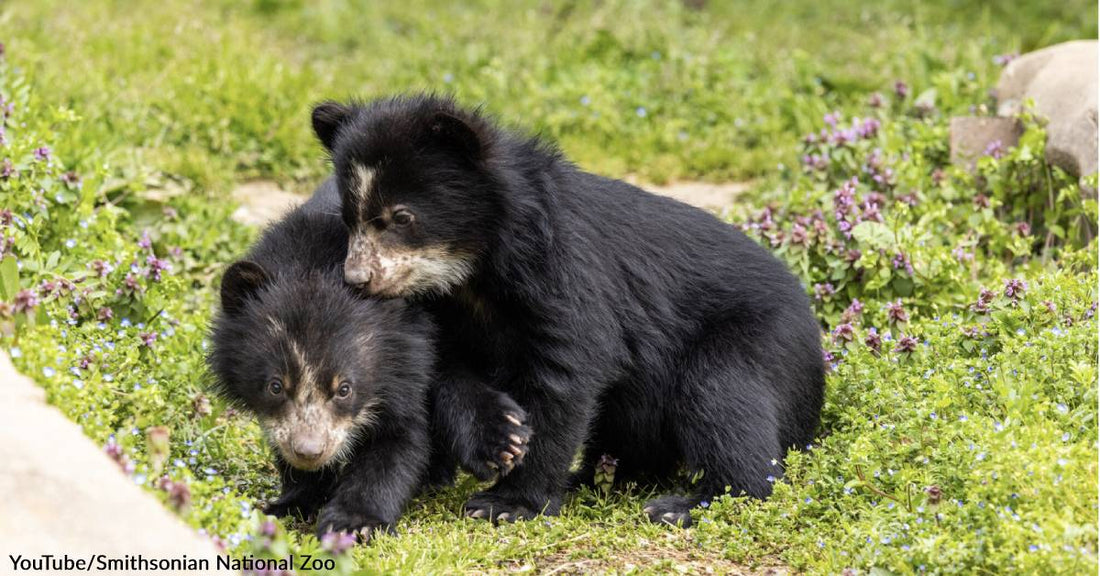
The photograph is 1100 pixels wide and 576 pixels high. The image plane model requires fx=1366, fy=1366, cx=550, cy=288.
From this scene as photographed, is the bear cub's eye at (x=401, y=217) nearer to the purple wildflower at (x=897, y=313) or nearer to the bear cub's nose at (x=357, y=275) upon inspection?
the bear cub's nose at (x=357, y=275)

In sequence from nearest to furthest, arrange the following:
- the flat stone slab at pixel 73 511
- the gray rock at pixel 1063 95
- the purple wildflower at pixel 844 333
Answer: the flat stone slab at pixel 73 511, the purple wildflower at pixel 844 333, the gray rock at pixel 1063 95

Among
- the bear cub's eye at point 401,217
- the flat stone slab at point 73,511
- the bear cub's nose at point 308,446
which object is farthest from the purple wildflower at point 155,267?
the flat stone slab at point 73,511

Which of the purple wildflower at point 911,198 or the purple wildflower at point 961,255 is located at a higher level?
the purple wildflower at point 911,198

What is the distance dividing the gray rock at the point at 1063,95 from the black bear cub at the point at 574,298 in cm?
224

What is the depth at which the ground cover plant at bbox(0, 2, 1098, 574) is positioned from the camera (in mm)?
4590

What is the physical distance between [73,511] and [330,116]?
2377mm

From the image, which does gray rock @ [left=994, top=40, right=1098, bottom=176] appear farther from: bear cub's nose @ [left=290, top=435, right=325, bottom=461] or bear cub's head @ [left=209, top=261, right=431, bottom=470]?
bear cub's nose @ [left=290, top=435, right=325, bottom=461]

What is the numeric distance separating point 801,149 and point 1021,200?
4.39 feet

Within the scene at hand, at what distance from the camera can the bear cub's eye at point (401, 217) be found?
5293 mm

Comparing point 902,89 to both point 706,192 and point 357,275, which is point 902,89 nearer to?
point 706,192

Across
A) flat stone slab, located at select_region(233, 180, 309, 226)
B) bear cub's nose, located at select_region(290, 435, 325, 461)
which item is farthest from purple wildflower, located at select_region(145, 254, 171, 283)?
flat stone slab, located at select_region(233, 180, 309, 226)

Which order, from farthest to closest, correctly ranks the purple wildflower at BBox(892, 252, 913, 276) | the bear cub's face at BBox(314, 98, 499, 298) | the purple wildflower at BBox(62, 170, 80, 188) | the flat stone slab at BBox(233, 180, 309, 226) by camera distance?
the flat stone slab at BBox(233, 180, 309, 226) → the purple wildflower at BBox(892, 252, 913, 276) → the purple wildflower at BBox(62, 170, 80, 188) → the bear cub's face at BBox(314, 98, 499, 298)

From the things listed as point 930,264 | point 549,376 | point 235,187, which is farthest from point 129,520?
point 235,187

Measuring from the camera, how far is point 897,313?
6559 mm
